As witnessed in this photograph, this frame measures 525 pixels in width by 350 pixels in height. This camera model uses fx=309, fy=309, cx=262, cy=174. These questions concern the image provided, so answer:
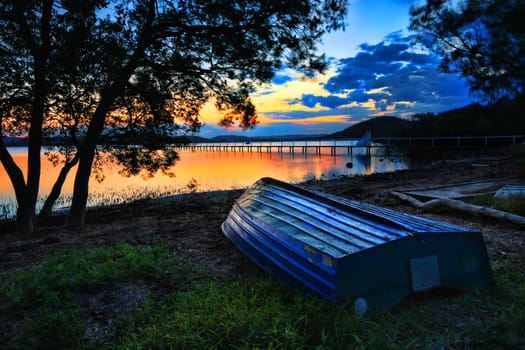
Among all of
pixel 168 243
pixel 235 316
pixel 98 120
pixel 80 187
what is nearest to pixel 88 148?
pixel 98 120

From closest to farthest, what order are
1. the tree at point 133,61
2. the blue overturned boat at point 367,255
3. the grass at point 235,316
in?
1. the grass at point 235,316
2. the blue overturned boat at point 367,255
3. the tree at point 133,61

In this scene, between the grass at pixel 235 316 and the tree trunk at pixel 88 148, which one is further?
the tree trunk at pixel 88 148

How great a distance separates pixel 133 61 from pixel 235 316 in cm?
586

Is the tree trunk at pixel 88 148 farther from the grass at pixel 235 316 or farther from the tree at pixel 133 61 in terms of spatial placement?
the grass at pixel 235 316

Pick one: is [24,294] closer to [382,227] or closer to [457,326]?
[382,227]

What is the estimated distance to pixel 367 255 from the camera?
244 centimetres

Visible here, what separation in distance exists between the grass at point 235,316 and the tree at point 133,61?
158 inches

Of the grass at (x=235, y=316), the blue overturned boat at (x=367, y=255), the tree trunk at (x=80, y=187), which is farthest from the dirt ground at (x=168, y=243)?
the blue overturned boat at (x=367, y=255)

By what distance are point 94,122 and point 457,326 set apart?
6.98m

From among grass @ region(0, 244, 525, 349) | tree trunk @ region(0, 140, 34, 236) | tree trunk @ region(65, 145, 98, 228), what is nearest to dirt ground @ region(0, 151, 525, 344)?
grass @ region(0, 244, 525, 349)

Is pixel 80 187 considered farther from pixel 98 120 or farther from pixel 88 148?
pixel 98 120

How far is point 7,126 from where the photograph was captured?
22.0 ft

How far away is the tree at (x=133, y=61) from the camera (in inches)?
225

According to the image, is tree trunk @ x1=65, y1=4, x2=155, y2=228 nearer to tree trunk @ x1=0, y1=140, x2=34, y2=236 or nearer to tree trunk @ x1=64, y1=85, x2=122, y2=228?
tree trunk @ x1=64, y1=85, x2=122, y2=228
